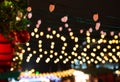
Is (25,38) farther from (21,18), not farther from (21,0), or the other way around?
(21,0)

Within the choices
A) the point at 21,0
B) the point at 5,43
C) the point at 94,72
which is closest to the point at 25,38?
the point at 5,43

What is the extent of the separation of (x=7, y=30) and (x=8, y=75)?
2.16 feet

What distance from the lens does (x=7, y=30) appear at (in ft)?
13.9

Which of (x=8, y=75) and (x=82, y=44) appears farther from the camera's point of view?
(x=82, y=44)

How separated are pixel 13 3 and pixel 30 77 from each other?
27.6 m

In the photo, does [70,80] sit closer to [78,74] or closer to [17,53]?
[78,74]

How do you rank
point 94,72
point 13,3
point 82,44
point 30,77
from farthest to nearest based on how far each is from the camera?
1. point 82,44
2. point 30,77
3. point 94,72
4. point 13,3

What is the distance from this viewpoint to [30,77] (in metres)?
31.9

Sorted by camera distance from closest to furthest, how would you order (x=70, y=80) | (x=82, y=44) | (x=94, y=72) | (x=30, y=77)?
(x=94, y=72) < (x=30, y=77) < (x=70, y=80) < (x=82, y=44)

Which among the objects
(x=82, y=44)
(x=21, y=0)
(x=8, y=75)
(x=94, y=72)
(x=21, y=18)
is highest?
(x=82, y=44)

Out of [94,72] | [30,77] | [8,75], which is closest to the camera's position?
[8,75]

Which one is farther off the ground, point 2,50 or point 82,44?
point 82,44

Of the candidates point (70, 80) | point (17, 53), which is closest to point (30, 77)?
point (70, 80)

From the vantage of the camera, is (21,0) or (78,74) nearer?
(21,0)
